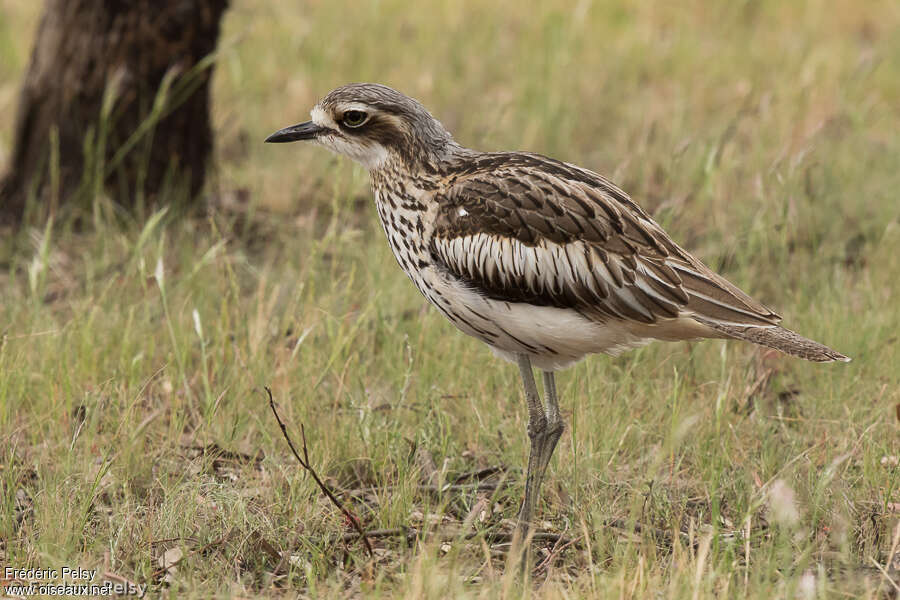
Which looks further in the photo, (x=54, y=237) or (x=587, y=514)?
(x=54, y=237)

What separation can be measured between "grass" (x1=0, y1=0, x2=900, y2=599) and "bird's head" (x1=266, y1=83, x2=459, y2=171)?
2.74ft

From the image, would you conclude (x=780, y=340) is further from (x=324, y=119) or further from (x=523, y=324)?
(x=324, y=119)

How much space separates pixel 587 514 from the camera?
14.8ft

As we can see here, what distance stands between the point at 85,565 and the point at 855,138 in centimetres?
614

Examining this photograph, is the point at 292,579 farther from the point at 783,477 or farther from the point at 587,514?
the point at 783,477

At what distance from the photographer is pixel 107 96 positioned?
684cm

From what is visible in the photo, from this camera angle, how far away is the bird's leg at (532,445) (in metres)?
4.40

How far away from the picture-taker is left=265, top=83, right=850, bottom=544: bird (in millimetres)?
4211

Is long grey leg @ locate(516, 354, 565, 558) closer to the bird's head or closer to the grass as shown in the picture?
the grass

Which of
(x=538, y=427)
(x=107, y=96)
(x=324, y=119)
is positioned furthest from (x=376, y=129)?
(x=107, y=96)

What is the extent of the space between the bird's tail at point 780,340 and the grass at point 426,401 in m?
0.42

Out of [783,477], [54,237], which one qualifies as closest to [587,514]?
[783,477]

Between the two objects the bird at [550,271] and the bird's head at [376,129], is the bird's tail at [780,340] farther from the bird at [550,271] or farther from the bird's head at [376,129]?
the bird's head at [376,129]

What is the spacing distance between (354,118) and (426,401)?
126 cm
